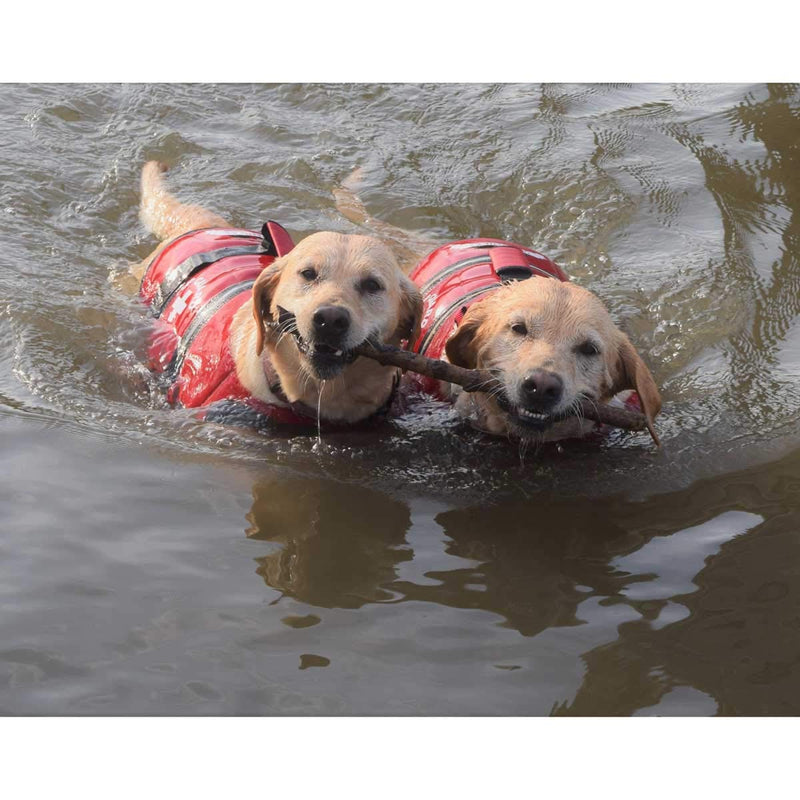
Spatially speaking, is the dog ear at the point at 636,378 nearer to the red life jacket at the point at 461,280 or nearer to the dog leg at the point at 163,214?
the red life jacket at the point at 461,280

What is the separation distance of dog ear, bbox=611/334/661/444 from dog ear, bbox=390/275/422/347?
102 cm

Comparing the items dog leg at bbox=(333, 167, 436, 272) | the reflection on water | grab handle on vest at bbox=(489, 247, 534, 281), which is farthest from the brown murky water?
grab handle on vest at bbox=(489, 247, 534, 281)

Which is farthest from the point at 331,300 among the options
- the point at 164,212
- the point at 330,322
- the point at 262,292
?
the point at 164,212

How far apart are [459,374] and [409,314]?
534 mm

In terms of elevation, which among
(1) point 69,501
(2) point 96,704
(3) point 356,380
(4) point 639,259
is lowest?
(2) point 96,704

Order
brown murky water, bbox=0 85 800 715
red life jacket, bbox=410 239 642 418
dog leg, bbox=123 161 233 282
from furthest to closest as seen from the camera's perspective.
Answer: dog leg, bbox=123 161 233 282, red life jacket, bbox=410 239 642 418, brown murky water, bbox=0 85 800 715

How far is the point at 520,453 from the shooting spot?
17.3 feet

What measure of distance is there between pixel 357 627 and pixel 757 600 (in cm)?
150

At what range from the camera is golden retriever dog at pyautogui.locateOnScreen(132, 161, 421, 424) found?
197 inches

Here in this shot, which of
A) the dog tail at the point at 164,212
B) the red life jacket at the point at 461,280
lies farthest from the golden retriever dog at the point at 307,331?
the dog tail at the point at 164,212

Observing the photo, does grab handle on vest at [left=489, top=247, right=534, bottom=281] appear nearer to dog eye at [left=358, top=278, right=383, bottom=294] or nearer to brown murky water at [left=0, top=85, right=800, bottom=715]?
brown murky water at [left=0, top=85, right=800, bottom=715]

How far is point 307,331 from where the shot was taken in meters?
4.94

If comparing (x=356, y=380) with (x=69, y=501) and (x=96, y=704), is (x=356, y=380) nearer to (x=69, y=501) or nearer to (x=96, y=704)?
(x=69, y=501)

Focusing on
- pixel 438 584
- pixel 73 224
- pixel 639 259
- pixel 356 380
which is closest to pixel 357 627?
pixel 438 584
